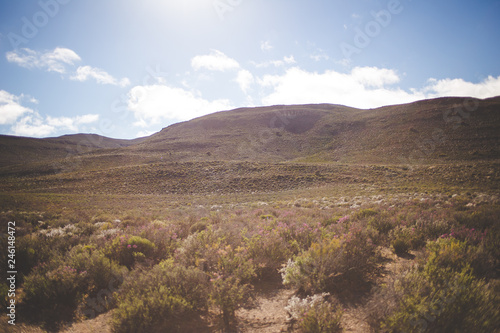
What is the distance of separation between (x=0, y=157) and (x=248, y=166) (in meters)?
112

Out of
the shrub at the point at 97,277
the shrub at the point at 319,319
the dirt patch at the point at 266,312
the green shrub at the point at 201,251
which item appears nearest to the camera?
the shrub at the point at 319,319

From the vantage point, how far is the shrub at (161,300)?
9.28 ft

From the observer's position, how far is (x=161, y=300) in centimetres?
293

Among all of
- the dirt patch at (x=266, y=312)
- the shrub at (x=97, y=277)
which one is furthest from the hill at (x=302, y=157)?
the shrub at (x=97, y=277)

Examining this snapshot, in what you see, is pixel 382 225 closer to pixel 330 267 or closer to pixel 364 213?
pixel 364 213

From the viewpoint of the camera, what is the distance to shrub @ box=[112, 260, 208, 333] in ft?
9.28

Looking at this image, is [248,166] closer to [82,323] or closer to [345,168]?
[345,168]

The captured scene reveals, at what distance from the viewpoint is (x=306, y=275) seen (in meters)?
3.68

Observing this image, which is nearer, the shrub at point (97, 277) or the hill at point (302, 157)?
the shrub at point (97, 277)

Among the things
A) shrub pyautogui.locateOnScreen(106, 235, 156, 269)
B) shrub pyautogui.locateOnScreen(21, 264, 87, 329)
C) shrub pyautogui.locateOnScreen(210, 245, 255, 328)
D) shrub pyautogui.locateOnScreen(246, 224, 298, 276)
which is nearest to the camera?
shrub pyautogui.locateOnScreen(210, 245, 255, 328)

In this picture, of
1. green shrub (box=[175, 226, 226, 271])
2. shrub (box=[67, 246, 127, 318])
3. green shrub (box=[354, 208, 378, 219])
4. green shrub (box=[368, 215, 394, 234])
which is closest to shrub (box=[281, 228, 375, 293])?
green shrub (box=[175, 226, 226, 271])

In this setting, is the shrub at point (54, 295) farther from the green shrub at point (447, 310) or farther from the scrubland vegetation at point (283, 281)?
the green shrub at point (447, 310)

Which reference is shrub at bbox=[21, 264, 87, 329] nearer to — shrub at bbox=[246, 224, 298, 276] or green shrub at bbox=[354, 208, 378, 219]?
shrub at bbox=[246, 224, 298, 276]

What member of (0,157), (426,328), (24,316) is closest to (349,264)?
(426,328)
